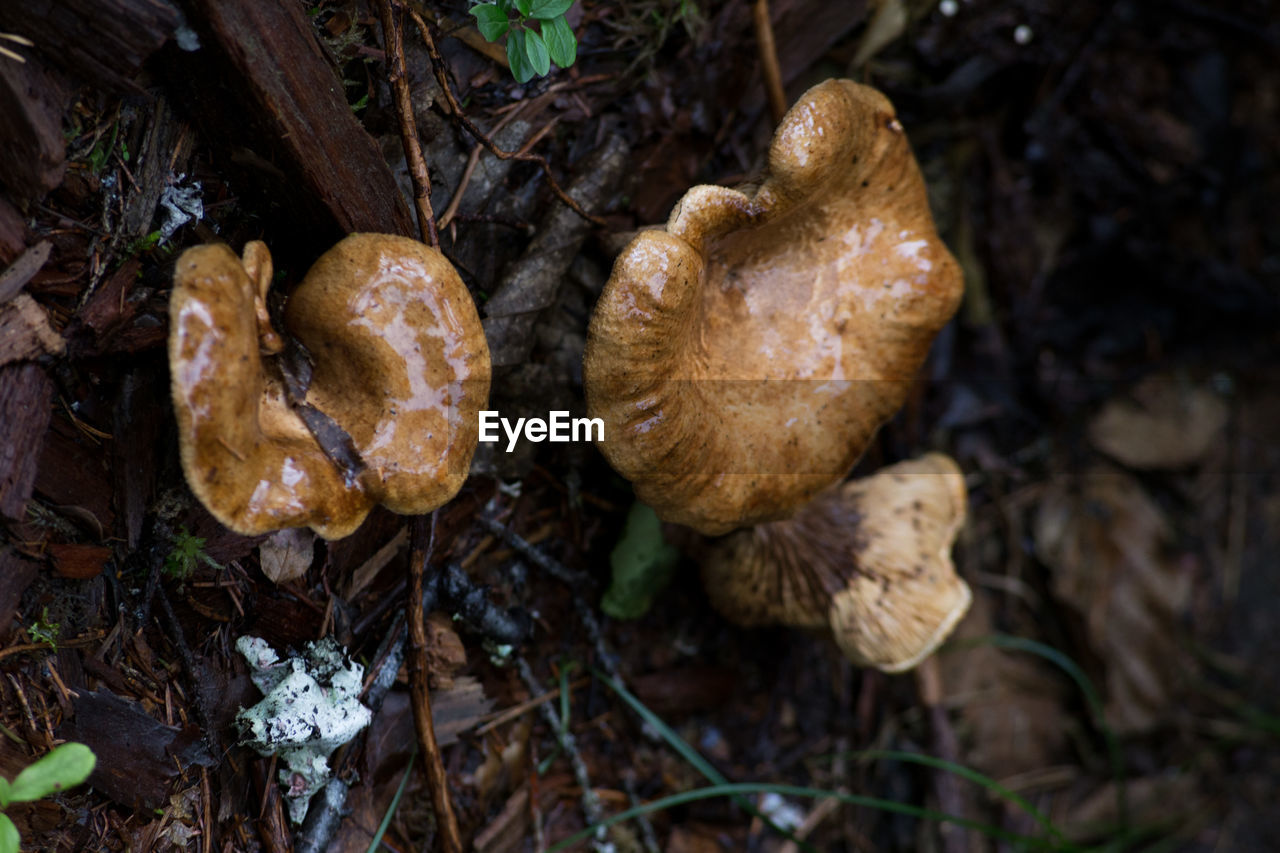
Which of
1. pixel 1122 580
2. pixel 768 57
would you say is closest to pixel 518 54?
pixel 768 57

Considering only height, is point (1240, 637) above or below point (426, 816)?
below

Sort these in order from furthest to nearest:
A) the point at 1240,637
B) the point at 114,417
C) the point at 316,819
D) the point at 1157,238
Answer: the point at 1240,637
the point at 1157,238
the point at 316,819
the point at 114,417

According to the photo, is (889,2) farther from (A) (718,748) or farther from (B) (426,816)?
(B) (426,816)

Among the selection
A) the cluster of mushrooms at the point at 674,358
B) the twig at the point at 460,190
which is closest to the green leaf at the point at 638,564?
the cluster of mushrooms at the point at 674,358

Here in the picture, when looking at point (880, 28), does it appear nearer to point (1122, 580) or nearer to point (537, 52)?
point (537, 52)

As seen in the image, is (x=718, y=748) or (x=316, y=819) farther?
(x=718, y=748)

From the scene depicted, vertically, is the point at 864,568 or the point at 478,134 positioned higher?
the point at 478,134

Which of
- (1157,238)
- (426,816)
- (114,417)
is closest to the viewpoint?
(114,417)

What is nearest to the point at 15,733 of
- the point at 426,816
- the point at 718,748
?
the point at 426,816
